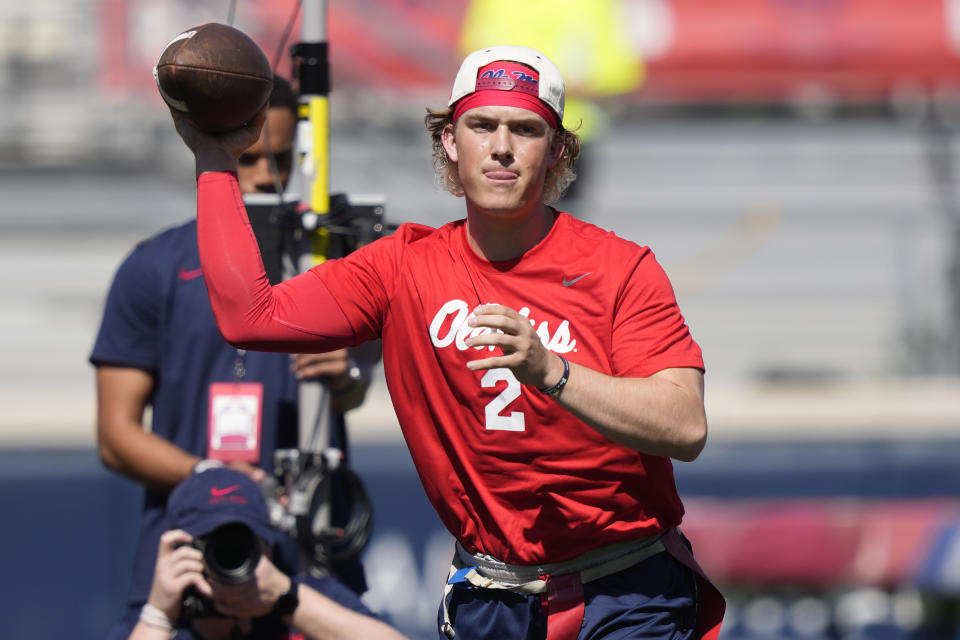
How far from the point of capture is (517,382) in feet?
7.69

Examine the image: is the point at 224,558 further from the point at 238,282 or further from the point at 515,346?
the point at 515,346

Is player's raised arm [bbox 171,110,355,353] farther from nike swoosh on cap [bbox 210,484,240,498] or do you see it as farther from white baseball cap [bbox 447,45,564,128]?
nike swoosh on cap [bbox 210,484,240,498]

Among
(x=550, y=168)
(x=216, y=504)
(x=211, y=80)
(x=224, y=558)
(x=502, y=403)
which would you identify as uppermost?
(x=211, y=80)

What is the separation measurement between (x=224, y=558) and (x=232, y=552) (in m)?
0.02

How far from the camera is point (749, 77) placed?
10938 millimetres

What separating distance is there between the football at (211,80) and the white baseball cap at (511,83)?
396mm

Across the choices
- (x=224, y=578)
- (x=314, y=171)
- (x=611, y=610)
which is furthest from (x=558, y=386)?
(x=314, y=171)

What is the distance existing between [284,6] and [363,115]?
1.16m

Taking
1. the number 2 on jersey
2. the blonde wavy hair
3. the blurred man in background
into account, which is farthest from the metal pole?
the number 2 on jersey

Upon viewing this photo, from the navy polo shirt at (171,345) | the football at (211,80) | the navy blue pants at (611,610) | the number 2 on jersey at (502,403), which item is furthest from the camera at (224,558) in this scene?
the football at (211,80)

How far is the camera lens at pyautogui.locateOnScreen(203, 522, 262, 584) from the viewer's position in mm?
2914

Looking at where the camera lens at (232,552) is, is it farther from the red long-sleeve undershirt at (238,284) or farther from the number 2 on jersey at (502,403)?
the number 2 on jersey at (502,403)

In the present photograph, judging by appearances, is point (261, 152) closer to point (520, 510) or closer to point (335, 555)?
point (335, 555)

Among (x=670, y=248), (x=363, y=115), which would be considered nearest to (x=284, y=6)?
(x=363, y=115)
